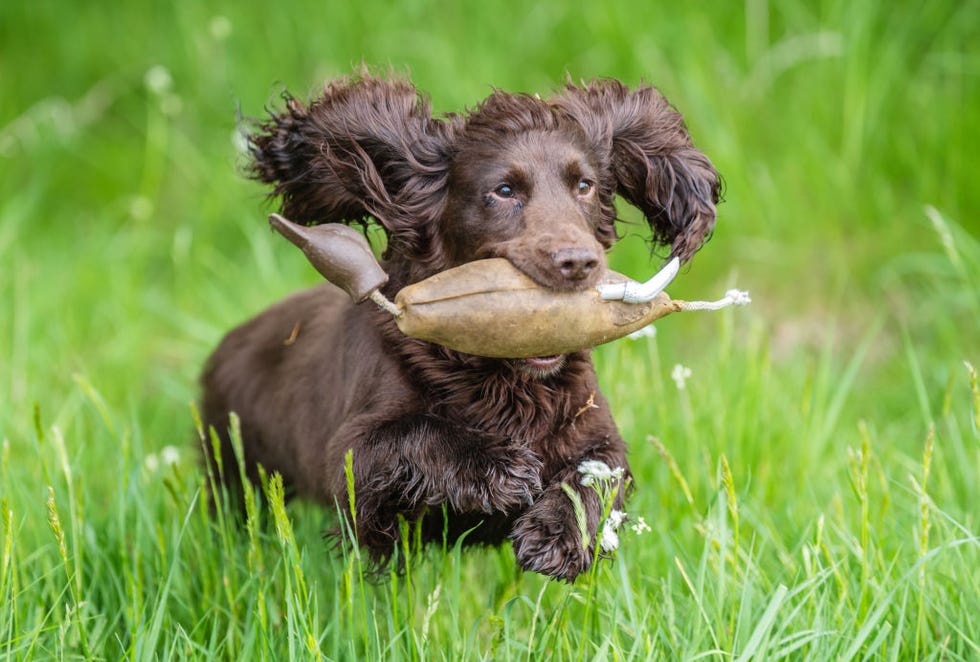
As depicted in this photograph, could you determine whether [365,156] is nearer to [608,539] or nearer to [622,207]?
[608,539]

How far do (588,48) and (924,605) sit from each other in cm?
416

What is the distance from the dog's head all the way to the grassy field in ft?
0.58

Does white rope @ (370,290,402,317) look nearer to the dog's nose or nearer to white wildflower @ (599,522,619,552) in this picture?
the dog's nose

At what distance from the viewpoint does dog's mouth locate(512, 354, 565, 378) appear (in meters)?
3.05

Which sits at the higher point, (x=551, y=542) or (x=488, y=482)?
(x=488, y=482)

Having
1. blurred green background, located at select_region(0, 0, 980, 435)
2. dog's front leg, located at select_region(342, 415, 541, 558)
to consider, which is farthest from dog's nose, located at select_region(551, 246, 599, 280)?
blurred green background, located at select_region(0, 0, 980, 435)

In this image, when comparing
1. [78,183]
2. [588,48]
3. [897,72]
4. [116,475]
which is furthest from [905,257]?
[78,183]

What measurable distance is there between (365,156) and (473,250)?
0.43 meters

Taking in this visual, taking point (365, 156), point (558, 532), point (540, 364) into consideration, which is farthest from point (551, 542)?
point (365, 156)

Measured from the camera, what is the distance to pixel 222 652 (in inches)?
125

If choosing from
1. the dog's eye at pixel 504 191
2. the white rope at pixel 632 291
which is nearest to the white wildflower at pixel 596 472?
the white rope at pixel 632 291

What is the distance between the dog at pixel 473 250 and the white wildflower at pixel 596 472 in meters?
0.05

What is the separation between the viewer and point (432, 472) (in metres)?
2.95

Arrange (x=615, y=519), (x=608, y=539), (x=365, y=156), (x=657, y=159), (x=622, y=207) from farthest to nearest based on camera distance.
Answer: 1. (x=622, y=207)
2. (x=657, y=159)
3. (x=365, y=156)
4. (x=615, y=519)
5. (x=608, y=539)
